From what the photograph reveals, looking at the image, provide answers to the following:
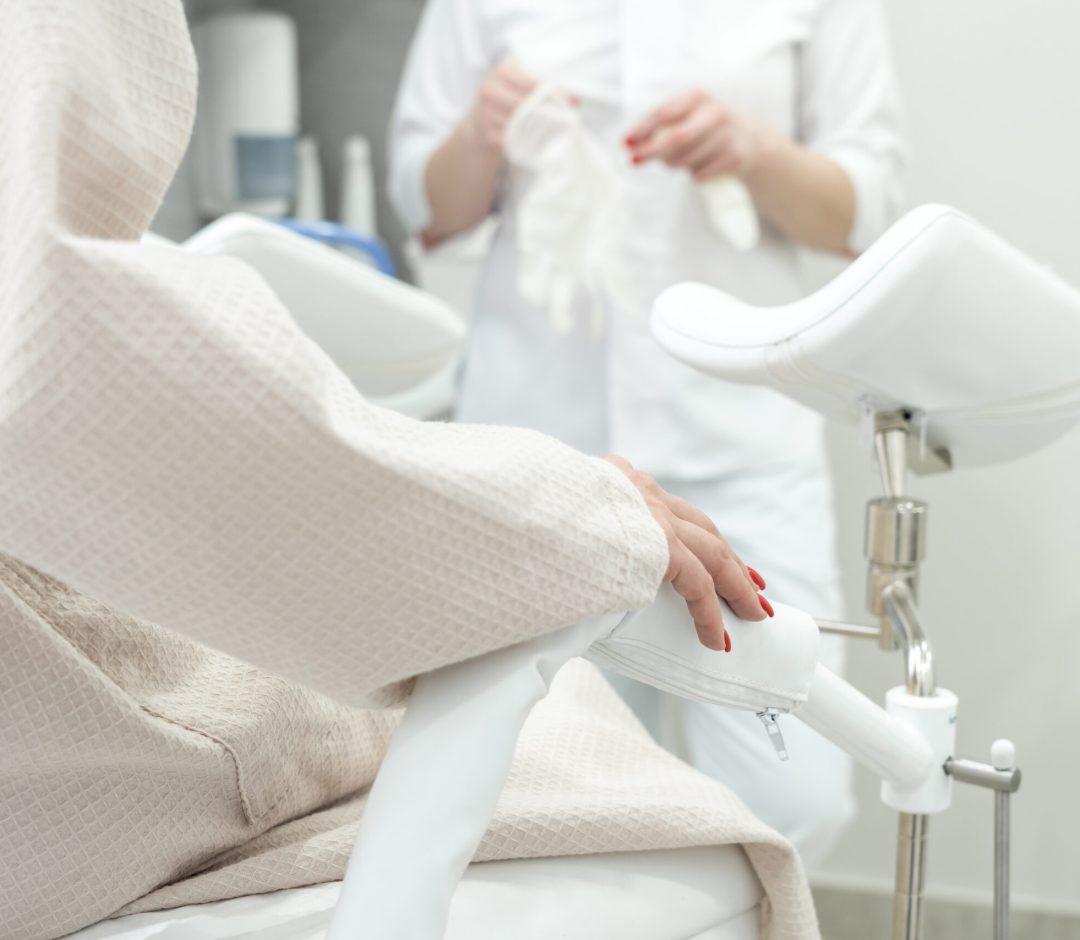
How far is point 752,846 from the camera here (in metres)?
0.53

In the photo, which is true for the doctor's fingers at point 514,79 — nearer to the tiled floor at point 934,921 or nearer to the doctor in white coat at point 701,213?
the doctor in white coat at point 701,213

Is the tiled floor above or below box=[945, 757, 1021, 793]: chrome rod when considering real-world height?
below

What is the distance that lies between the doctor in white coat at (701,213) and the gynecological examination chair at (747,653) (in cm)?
37

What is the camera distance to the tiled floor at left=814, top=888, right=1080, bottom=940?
1602 millimetres

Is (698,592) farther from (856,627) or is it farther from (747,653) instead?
(856,627)

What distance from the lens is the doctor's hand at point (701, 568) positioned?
0.41m

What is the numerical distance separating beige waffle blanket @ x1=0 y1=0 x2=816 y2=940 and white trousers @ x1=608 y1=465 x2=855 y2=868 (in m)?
0.69

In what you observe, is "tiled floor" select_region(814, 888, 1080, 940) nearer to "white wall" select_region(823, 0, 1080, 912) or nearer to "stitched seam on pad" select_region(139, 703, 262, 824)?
"white wall" select_region(823, 0, 1080, 912)

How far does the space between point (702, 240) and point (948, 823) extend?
2.85ft

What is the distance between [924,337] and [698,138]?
1.81 ft

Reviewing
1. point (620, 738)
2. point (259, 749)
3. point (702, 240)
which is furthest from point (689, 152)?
point (259, 749)

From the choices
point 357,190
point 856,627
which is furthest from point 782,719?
point 357,190

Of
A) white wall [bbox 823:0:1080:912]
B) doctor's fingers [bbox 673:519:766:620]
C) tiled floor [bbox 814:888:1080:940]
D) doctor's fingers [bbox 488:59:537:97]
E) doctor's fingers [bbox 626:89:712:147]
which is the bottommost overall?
tiled floor [bbox 814:888:1080:940]

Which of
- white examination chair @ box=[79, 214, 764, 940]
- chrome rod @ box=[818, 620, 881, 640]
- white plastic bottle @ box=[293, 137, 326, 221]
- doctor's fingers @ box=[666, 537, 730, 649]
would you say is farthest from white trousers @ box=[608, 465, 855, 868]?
white plastic bottle @ box=[293, 137, 326, 221]
